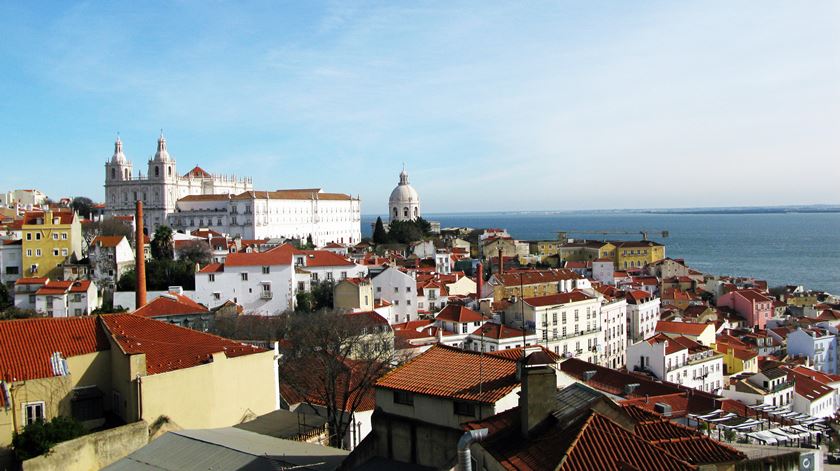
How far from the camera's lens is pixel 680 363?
31.3m

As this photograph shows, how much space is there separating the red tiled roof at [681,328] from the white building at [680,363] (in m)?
4.04

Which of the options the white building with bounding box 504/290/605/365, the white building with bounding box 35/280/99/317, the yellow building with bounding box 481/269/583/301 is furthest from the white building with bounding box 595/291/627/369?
the white building with bounding box 35/280/99/317

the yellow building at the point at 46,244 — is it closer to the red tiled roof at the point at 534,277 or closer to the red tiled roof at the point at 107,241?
the red tiled roof at the point at 107,241

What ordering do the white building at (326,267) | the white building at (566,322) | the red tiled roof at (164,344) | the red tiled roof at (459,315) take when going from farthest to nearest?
the white building at (326,267)
the red tiled roof at (459,315)
the white building at (566,322)
the red tiled roof at (164,344)

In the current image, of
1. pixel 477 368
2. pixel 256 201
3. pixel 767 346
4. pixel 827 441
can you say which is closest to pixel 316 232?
pixel 256 201

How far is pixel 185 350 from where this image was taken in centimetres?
1405

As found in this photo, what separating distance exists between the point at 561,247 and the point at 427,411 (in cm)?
6379

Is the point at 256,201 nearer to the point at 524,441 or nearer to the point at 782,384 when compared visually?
the point at 782,384

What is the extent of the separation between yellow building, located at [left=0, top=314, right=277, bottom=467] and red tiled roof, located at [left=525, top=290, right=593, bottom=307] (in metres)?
21.6

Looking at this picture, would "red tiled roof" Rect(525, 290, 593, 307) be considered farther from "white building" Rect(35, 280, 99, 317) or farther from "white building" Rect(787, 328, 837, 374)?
"white building" Rect(35, 280, 99, 317)

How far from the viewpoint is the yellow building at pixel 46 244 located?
144 feet

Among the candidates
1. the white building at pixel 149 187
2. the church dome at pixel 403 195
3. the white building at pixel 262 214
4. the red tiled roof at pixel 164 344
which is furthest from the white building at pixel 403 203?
the red tiled roof at pixel 164 344

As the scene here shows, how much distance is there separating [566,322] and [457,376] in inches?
1021

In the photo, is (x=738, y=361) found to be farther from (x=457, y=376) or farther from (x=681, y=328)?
(x=457, y=376)
